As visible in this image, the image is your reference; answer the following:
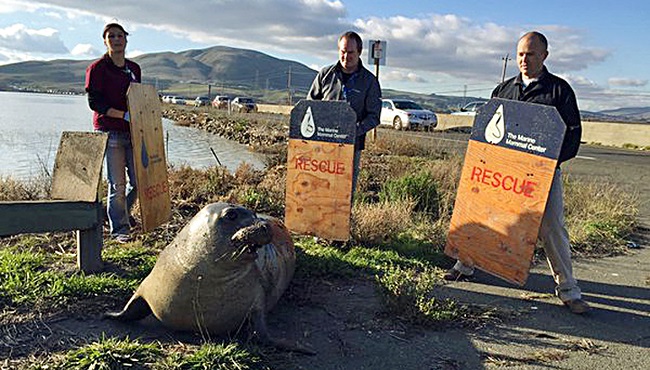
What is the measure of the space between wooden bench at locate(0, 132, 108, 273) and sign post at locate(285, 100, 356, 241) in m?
2.09

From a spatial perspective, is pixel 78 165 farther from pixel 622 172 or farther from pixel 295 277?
pixel 622 172

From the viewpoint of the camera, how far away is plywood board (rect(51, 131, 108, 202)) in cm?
490

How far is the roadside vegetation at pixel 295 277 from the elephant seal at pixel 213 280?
0.57 feet

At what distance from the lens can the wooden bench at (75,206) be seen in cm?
450

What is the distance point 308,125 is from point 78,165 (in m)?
2.36

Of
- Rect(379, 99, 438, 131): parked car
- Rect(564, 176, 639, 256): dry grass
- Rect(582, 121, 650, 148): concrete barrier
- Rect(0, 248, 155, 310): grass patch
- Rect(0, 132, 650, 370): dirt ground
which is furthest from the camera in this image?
Rect(582, 121, 650, 148): concrete barrier

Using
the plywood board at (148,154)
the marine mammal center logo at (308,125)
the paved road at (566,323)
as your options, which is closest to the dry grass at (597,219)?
the paved road at (566,323)

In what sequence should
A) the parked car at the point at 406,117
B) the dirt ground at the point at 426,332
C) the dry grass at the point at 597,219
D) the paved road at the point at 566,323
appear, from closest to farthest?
the dirt ground at the point at 426,332 → the paved road at the point at 566,323 → the dry grass at the point at 597,219 → the parked car at the point at 406,117

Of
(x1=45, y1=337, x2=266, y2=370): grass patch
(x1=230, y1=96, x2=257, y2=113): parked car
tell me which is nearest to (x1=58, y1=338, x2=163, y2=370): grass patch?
(x1=45, y1=337, x2=266, y2=370): grass patch

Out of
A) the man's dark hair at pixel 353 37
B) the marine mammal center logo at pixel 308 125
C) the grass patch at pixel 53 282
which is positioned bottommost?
the grass patch at pixel 53 282

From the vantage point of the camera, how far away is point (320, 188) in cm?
613

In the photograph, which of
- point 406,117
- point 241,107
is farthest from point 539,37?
point 241,107

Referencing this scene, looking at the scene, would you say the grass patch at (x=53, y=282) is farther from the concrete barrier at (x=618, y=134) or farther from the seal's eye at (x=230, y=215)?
the concrete barrier at (x=618, y=134)

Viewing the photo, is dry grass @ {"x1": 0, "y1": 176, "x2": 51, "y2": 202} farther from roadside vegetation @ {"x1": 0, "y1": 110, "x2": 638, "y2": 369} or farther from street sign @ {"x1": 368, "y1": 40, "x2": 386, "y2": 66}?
street sign @ {"x1": 368, "y1": 40, "x2": 386, "y2": 66}
